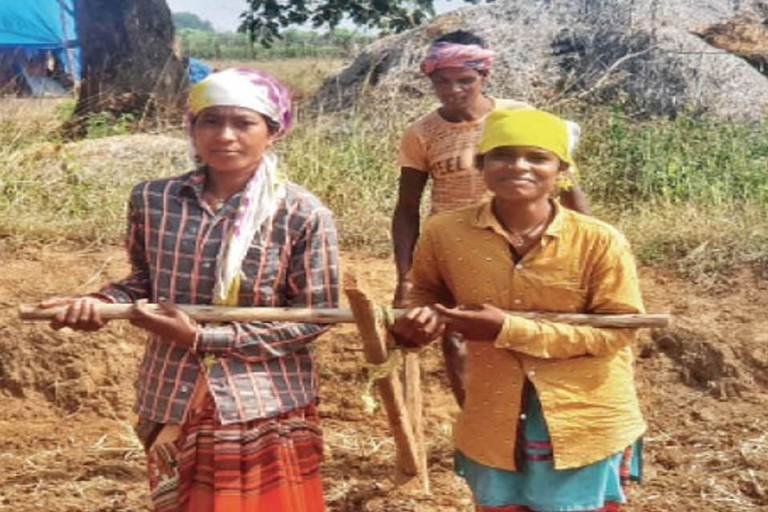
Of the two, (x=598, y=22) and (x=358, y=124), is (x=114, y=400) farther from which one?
(x=598, y=22)

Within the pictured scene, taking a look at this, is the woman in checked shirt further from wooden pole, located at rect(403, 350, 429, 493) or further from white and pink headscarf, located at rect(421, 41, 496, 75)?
wooden pole, located at rect(403, 350, 429, 493)

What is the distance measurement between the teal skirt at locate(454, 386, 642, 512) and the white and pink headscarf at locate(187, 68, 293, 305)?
0.66 metres

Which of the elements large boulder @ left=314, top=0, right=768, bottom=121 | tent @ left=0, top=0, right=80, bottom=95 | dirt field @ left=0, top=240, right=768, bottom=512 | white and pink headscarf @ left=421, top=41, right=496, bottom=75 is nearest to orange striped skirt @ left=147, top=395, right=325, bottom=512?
white and pink headscarf @ left=421, top=41, right=496, bottom=75

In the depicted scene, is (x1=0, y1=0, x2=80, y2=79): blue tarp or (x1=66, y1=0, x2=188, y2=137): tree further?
(x1=0, y1=0, x2=80, y2=79): blue tarp

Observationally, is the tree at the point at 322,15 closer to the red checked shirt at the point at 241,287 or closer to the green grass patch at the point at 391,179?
the green grass patch at the point at 391,179

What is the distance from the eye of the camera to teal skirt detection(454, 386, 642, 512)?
8.07ft

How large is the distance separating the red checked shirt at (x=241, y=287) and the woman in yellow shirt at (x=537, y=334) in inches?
10.2

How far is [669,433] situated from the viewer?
482 cm

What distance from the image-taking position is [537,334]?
239 cm

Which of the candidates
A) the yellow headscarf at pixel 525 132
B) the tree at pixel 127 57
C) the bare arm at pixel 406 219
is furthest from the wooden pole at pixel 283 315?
the tree at pixel 127 57

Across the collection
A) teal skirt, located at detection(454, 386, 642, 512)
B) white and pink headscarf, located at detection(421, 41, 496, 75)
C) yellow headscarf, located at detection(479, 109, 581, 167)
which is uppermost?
white and pink headscarf, located at detection(421, 41, 496, 75)

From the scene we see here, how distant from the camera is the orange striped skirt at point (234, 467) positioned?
254cm

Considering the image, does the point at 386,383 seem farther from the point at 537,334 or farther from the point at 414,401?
the point at 414,401

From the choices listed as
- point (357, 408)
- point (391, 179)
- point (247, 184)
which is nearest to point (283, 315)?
point (247, 184)
